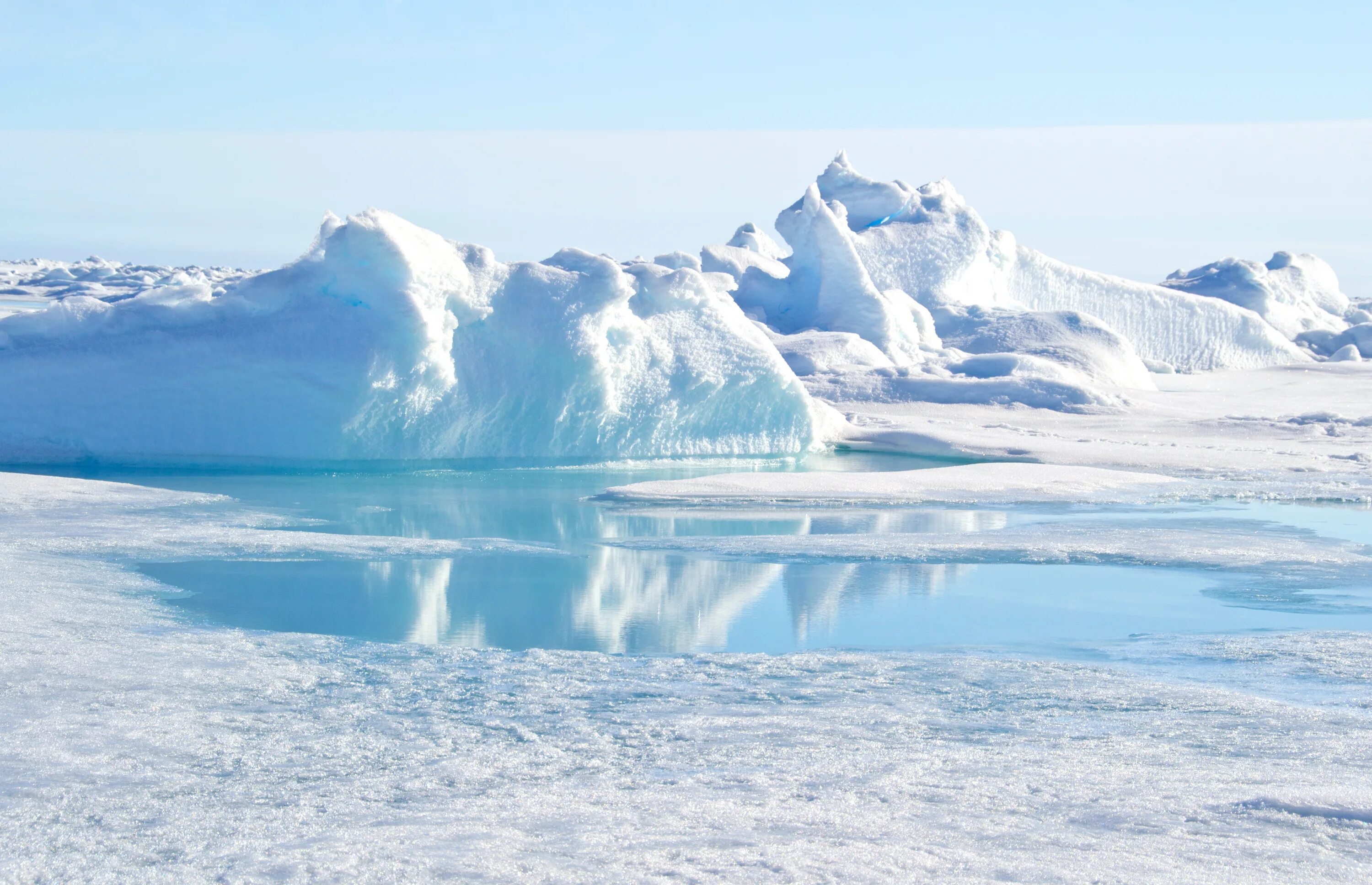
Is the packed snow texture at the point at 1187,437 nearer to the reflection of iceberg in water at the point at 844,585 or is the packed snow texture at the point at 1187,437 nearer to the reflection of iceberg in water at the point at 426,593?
the reflection of iceberg in water at the point at 844,585

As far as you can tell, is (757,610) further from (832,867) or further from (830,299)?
(830,299)

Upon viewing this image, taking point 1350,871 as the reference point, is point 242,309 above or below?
above

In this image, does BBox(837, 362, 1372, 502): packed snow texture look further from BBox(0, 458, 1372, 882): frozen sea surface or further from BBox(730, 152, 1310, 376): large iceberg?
BBox(730, 152, 1310, 376): large iceberg

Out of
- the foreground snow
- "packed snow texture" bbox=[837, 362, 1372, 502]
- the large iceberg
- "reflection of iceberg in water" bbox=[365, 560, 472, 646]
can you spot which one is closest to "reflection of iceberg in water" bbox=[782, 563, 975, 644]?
"reflection of iceberg in water" bbox=[365, 560, 472, 646]

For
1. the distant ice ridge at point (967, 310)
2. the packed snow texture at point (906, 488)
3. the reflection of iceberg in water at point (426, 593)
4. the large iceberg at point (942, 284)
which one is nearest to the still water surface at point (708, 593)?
the reflection of iceberg in water at point (426, 593)

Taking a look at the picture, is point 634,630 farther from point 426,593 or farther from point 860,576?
point 860,576

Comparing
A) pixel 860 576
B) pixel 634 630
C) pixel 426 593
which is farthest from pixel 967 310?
pixel 634 630

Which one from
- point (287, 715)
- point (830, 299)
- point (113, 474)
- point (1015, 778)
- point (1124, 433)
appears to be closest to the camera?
point (1015, 778)

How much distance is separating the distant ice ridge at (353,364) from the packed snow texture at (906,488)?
1532 mm

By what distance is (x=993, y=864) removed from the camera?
2.51m

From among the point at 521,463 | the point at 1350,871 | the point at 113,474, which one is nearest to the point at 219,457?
the point at 113,474

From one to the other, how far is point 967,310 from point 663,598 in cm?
1553

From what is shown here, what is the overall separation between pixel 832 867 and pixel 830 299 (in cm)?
1643

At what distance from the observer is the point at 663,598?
5.54m
